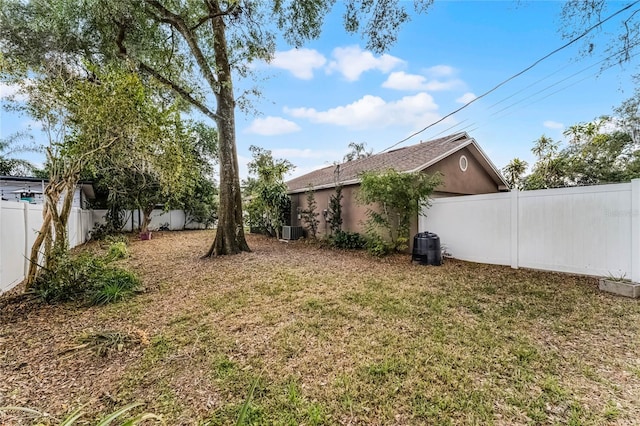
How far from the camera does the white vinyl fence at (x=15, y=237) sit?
436cm

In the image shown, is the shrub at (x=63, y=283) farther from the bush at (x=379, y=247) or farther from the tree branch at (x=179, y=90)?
the bush at (x=379, y=247)

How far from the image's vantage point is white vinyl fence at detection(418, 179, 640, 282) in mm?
4738

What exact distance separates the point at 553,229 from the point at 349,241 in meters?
5.42

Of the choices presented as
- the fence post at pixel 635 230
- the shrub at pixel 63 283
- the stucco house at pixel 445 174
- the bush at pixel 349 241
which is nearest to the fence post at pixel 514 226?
the fence post at pixel 635 230

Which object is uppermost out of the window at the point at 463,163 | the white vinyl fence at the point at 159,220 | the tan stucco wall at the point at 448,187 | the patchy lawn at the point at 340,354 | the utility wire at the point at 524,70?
the utility wire at the point at 524,70

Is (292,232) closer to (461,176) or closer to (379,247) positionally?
(379,247)

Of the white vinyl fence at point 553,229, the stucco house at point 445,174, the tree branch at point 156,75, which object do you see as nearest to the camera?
the white vinyl fence at point 553,229

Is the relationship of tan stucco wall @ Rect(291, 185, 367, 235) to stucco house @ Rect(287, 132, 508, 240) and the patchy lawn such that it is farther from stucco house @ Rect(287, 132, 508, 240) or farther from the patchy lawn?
the patchy lawn

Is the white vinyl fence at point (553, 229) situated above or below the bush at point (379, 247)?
above

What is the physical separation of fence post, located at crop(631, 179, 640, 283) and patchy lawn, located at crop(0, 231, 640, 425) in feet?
2.20

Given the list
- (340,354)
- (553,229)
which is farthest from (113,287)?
(553,229)

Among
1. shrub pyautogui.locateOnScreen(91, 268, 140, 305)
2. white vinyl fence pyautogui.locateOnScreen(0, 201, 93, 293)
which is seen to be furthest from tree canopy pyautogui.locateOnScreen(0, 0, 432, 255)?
shrub pyautogui.locateOnScreen(91, 268, 140, 305)

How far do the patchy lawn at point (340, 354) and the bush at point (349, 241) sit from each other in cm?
432

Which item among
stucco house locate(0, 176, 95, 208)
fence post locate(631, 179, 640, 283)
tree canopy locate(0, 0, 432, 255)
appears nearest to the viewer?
fence post locate(631, 179, 640, 283)
